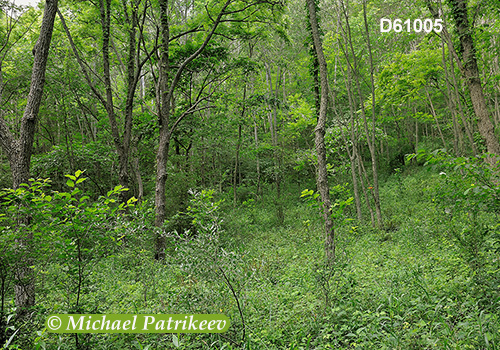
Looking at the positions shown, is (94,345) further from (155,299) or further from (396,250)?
(396,250)

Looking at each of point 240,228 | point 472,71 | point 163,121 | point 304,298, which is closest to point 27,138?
point 163,121

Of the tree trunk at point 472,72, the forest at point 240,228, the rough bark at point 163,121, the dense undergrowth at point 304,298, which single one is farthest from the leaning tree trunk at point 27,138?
the tree trunk at point 472,72

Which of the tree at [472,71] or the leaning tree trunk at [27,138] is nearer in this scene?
the leaning tree trunk at [27,138]

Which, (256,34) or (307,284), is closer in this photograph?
(307,284)

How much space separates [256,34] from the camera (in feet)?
27.1

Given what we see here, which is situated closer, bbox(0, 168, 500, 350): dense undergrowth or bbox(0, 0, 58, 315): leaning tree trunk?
bbox(0, 168, 500, 350): dense undergrowth

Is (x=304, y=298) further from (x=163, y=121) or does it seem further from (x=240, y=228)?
(x=240, y=228)

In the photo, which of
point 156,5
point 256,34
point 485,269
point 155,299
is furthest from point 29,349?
point 256,34

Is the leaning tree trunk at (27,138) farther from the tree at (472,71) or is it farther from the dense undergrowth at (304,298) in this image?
the tree at (472,71)

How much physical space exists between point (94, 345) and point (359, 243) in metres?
6.62

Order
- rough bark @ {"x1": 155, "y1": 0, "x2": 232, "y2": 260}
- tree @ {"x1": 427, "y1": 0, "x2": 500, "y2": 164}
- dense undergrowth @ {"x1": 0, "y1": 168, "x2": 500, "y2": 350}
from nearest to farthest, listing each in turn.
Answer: dense undergrowth @ {"x1": 0, "y1": 168, "x2": 500, "y2": 350} < tree @ {"x1": 427, "y1": 0, "x2": 500, "y2": 164} < rough bark @ {"x1": 155, "y1": 0, "x2": 232, "y2": 260}

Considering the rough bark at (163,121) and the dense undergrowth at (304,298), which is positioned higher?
the rough bark at (163,121)

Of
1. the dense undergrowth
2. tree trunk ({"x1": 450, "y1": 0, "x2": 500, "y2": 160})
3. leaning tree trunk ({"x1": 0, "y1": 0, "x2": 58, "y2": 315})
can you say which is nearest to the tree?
tree trunk ({"x1": 450, "y1": 0, "x2": 500, "y2": 160})

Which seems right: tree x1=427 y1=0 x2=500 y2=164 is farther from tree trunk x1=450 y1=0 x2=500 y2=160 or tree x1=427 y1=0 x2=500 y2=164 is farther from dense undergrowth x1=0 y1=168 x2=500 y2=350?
dense undergrowth x1=0 y1=168 x2=500 y2=350
